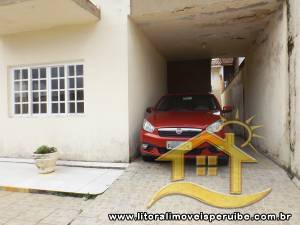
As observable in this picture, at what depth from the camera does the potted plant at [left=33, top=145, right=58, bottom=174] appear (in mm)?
4852

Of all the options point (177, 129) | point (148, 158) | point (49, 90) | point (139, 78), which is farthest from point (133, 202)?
point (49, 90)

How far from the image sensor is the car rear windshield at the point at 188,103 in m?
5.88

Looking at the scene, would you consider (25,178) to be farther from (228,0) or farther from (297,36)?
(297,36)

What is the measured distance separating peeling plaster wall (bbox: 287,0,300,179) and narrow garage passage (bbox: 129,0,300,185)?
0.02 meters

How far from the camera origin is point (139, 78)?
6215mm

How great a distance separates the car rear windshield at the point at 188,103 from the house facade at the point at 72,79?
2.15 feet

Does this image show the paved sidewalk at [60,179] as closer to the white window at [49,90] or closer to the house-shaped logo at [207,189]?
the house-shaped logo at [207,189]

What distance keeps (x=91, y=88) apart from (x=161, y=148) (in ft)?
7.15

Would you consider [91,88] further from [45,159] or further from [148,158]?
[148,158]

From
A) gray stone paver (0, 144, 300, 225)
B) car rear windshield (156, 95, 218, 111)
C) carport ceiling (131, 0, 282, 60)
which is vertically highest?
carport ceiling (131, 0, 282, 60)

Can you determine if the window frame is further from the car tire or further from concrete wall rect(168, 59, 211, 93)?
concrete wall rect(168, 59, 211, 93)

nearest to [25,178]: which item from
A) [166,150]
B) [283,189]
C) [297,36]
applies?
[166,150]

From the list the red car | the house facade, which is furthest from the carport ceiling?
the red car

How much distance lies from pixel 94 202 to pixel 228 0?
14.6 feet
